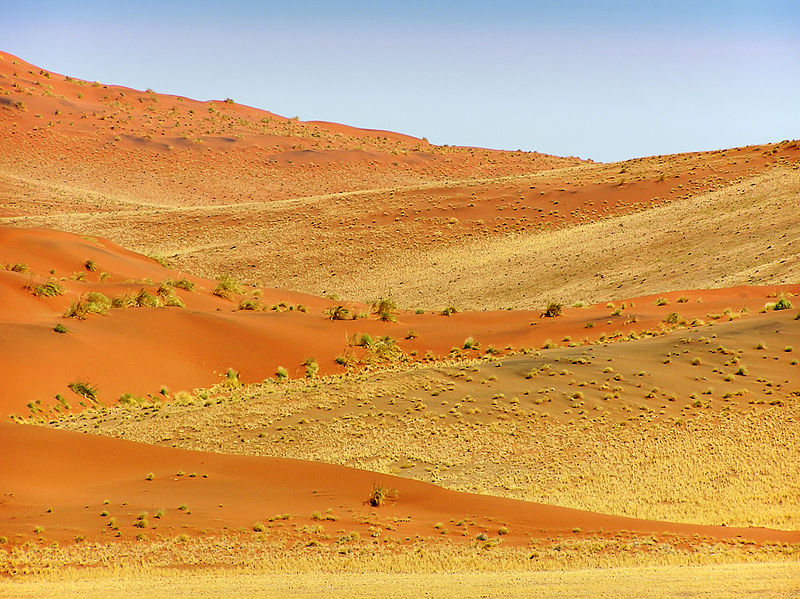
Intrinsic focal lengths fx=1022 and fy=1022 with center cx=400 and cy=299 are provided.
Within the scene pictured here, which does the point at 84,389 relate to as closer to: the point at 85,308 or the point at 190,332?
the point at 85,308

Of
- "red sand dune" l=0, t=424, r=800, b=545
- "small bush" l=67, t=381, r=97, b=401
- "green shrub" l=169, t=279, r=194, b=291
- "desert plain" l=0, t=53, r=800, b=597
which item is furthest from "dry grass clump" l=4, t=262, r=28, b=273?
"red sand dune" l=0, t=424, r=800, b=545

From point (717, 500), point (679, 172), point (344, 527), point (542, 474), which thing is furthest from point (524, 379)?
point (679, 172)

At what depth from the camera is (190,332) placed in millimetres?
36438

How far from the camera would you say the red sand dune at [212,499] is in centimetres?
1769

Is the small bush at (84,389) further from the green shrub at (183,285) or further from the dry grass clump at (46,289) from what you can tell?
the green shrub at (183,285)

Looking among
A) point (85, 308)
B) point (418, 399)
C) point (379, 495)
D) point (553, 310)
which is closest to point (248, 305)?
point (85, 308)

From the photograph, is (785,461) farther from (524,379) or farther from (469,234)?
(469,234)

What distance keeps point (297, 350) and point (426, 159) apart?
74.6 metres

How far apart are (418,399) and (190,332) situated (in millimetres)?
11880

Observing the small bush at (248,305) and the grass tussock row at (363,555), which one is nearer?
the grass tussock row at (363,555)

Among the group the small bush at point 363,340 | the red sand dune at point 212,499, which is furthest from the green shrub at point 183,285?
the red sand dune at point 212,499

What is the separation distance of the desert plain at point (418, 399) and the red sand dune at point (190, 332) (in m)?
0.13

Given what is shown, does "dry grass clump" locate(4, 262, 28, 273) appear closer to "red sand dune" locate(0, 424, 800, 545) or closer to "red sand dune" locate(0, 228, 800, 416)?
"red sand dune" locate(0, 228, 800, 416)

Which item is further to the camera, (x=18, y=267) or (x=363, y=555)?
(x=18, y=267)
